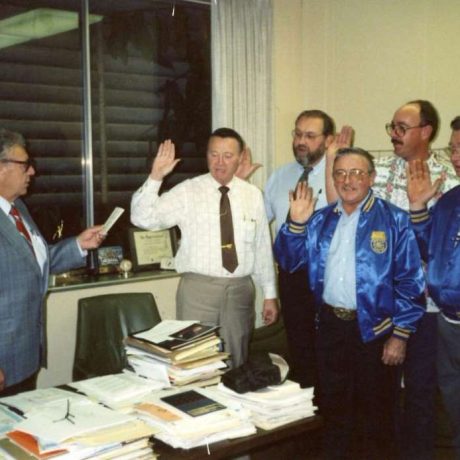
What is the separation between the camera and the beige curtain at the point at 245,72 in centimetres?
466

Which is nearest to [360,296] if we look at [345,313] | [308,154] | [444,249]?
[345,313]

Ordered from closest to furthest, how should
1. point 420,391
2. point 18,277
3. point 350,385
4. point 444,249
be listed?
point 18,277, point 444,249, point 350,385, point 420,391

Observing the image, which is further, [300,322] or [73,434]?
[300,322]

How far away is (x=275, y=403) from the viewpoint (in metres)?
2.05

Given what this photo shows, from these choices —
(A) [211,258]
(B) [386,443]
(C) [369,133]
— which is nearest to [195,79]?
(C) [369,133]

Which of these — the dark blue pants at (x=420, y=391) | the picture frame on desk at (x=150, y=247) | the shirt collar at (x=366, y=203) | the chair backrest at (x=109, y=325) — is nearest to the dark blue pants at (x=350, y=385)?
the dark blue pants at (x=420, y=391)

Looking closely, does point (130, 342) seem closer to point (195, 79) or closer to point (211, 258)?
point (211, 258)

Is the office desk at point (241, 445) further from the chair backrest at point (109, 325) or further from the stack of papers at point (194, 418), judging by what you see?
the chair backrest at point (109, 325)

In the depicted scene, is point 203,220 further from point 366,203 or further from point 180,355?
point 180,355

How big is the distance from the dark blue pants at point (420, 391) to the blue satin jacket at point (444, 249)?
0.28 meters

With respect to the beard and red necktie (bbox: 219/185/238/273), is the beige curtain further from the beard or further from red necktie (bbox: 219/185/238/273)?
red necktie (bbox: 219/185/238/273)

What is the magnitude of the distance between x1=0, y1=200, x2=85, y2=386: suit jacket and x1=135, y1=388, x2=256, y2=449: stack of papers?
791mm

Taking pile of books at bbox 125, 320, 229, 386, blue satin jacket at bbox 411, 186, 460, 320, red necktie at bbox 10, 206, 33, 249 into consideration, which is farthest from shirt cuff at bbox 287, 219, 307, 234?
red necktie at bbox 10, 206, 33, 249

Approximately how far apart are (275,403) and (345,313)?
1.01 metres
